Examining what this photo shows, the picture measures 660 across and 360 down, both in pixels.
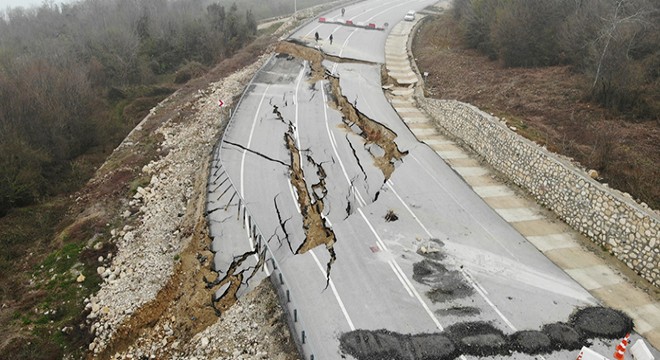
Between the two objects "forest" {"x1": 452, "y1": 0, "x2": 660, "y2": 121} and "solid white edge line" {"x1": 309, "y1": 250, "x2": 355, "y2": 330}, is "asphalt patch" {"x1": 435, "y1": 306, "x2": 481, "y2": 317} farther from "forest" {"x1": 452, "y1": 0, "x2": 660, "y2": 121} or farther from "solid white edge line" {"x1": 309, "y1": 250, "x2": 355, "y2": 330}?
"forest" {"x1": 452, "y1": 0, "x2": 660, "y2": 121}

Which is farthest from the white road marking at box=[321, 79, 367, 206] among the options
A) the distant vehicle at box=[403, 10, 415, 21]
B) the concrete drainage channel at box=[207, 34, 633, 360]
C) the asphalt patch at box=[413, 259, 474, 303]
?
the distant vehicle at box=[403, 10, 415, 21]

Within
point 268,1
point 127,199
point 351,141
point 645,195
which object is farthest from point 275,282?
point 268,1

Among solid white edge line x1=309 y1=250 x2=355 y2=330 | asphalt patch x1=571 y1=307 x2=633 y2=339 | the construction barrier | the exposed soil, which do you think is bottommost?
asphalt patch x1=571 y1=307 x2=633 y2=339

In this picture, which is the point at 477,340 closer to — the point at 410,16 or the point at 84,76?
the point at 84,76

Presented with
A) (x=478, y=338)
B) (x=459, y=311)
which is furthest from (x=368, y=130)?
(x=478, y=338)

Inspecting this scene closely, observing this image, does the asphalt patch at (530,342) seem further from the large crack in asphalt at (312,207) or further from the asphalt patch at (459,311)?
the large crack in asphalt at (312,207)
